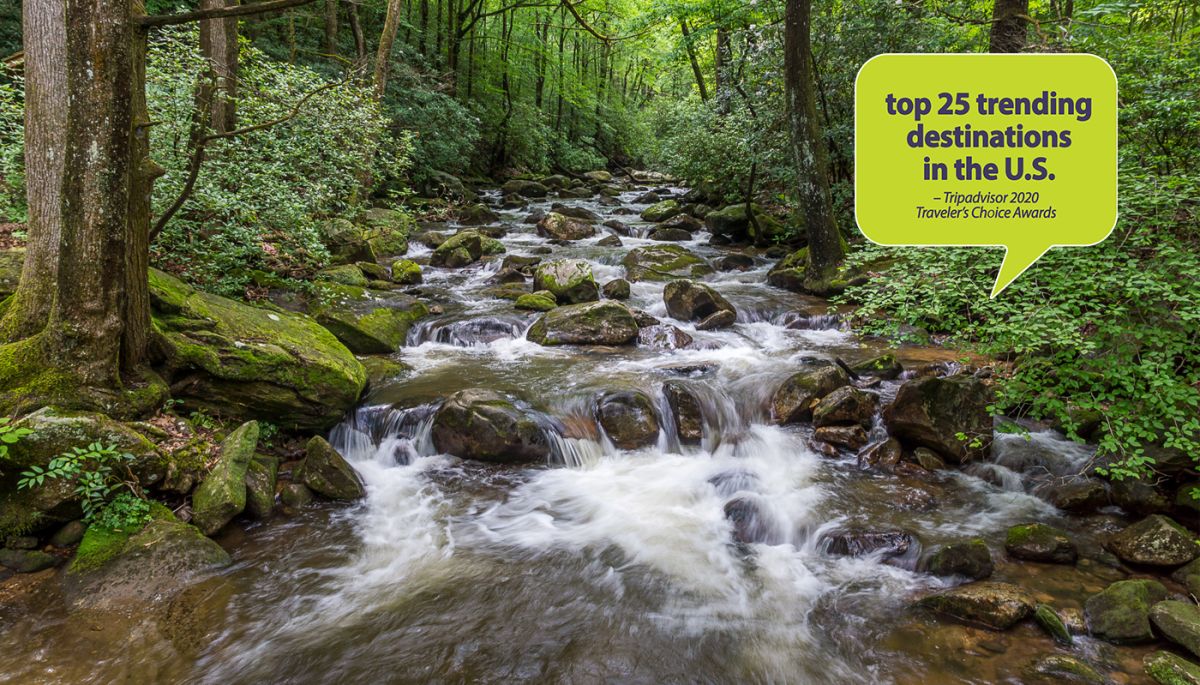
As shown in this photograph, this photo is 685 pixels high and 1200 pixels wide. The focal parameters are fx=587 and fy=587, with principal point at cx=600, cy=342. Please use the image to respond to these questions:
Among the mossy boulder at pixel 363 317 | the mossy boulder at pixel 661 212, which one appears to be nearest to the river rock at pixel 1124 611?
the mossy boulder at pixel 363 317

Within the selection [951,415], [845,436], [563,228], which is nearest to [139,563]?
[845,436]

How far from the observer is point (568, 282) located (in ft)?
40.4

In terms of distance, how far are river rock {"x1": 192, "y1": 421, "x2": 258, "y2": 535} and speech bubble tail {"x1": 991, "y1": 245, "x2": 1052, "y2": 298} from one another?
6599 millimetres

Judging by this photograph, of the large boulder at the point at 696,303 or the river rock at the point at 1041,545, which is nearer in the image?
the river rock at the point at 1041,545

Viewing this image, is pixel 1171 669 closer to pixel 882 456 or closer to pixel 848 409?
pixel 882 456

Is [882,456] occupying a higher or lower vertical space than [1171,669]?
higher

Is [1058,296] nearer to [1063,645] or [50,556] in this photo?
[1063,645]

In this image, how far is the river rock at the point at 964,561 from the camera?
4676mm

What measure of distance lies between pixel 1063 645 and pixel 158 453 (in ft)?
23.0

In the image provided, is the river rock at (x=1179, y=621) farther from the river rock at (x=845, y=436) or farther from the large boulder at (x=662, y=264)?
the large boulder at (x=662, y=264)

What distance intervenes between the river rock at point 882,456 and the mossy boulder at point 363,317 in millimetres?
6988

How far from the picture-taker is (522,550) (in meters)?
5.51

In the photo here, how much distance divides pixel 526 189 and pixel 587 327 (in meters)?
17.4

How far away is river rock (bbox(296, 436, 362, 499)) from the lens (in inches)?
234
